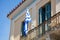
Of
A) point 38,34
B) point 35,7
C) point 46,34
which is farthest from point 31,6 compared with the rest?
point 46,34

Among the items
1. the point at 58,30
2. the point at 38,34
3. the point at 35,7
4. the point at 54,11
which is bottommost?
the point at 58,30

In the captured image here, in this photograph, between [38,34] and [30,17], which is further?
[30,17]

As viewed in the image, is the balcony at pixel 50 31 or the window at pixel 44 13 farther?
the window at pixel 44 13

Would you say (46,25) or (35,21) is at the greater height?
(35,21)

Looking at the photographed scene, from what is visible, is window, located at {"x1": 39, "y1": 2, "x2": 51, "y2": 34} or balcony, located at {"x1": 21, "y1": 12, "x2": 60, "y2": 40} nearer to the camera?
balcony, located at {"x1": 21, "y1": 12, "x2": 60, "y2": 40}

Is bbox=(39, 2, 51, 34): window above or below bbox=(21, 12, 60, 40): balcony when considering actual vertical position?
above

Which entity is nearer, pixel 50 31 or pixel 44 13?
pixel 50 31

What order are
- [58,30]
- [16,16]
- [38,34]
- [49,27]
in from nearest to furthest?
[58,30] → [49,27] → [38,34] → [16,16]

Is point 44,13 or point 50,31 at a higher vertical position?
point 44,13

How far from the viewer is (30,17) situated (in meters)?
17.5

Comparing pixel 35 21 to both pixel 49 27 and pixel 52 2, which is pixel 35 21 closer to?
pixel 52 2

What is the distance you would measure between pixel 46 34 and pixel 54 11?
2.07 m

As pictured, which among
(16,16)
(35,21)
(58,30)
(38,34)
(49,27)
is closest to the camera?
(58,30)

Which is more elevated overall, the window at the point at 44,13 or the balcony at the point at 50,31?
the window at the point at 44,13
